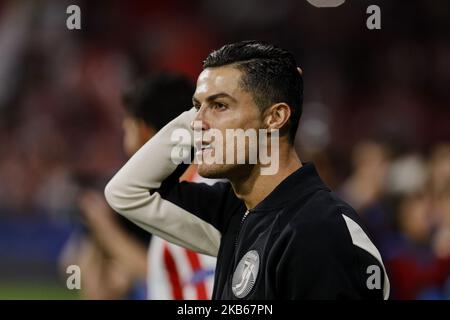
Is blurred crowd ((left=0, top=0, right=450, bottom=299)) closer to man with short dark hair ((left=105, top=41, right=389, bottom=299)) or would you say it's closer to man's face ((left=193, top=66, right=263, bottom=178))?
man with short dark hair ((left=105, top=41, right=389, bottom=299))

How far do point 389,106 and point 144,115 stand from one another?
2.90 metres

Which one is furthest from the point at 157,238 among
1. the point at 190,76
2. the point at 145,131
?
the point at 190,76

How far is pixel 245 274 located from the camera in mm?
1774

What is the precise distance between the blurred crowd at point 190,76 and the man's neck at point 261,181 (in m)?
3.21

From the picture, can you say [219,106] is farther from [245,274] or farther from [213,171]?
[245,274]

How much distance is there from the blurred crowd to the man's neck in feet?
10.5

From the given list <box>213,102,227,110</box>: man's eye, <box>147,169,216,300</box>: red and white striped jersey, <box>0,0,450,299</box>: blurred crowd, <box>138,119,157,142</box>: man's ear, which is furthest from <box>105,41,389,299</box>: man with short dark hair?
<box>0,0,450,299</box>: blurred crowd

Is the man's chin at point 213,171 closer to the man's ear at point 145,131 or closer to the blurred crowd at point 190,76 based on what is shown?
the man's ear at point 145,131

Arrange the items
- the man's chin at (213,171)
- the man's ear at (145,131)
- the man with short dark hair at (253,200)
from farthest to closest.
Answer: the man's ear at (145,131) → the man's chin at (213,171) → the man with short dark hair at (253,200)

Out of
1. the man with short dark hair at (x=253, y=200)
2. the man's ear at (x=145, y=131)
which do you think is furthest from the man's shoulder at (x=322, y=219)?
the man's ear at (x=145, y=131)

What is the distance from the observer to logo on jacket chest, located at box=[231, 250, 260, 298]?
175cm

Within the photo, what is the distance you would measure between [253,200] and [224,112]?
0.23 meters

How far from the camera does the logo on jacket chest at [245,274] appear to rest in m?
1.75

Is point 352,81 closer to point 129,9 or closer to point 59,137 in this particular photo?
point 129,9
